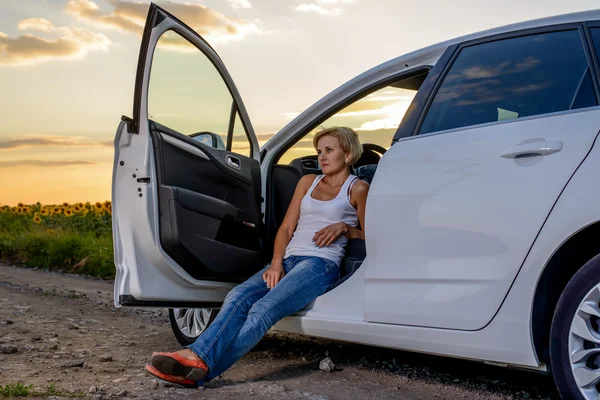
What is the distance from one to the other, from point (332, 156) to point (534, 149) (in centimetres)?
143

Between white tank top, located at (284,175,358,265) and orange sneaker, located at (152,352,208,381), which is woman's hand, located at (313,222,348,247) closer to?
white tank top, located at (284,175,358,265)

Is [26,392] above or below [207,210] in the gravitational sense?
below

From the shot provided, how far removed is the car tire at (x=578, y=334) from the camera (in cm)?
279

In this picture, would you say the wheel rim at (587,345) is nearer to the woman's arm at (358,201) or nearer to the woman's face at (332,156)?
the woman's arm at (358,201)

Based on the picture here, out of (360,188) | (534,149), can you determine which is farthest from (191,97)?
(534,149)

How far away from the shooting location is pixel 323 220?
13.5ft

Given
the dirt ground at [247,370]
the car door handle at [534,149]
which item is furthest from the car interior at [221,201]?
the car door handle at [534,149]

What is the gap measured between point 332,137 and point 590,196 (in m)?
1.69

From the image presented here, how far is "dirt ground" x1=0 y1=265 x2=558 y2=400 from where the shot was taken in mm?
3508

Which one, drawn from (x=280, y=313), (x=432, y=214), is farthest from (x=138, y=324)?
(x=432, y=214)

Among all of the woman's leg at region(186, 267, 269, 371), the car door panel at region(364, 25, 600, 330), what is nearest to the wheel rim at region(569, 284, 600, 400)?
the car door panel at region(364, 25, 600, 330)

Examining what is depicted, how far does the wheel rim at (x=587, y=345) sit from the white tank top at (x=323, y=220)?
1499 millimetres

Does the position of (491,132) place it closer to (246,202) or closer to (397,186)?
(397,186)

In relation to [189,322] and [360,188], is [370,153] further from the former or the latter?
[189,322]
